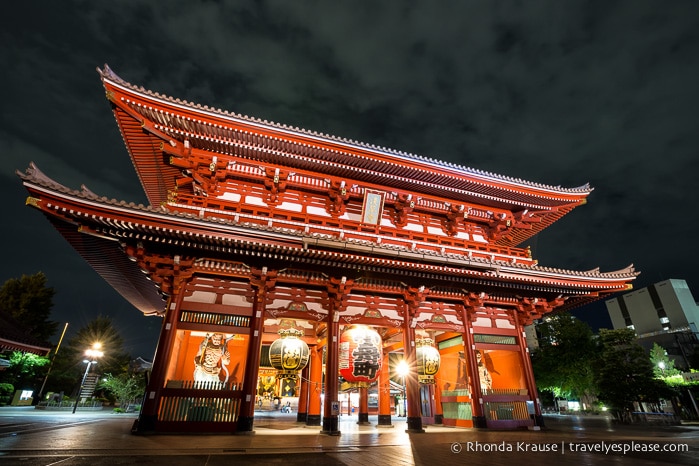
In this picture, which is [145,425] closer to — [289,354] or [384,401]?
[289,354]

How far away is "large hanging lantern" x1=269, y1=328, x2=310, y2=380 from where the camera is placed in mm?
11445

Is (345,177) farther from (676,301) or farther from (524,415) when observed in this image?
(676,301)

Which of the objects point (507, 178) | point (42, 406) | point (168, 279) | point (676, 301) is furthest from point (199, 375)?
point (676, 301)

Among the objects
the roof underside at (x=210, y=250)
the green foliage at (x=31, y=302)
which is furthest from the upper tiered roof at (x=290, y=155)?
the green foliage at (x=31, y=302)

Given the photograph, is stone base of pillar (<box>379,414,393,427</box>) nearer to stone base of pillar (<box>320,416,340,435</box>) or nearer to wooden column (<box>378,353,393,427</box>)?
wooden column (<box>378,353,393,427</box>)

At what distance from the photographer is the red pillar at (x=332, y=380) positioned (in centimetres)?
1109

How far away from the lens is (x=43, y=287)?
3666 cm

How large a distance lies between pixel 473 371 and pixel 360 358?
17.5ft

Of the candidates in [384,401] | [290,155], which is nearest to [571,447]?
[384,401]

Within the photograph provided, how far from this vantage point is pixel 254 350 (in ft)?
36.5

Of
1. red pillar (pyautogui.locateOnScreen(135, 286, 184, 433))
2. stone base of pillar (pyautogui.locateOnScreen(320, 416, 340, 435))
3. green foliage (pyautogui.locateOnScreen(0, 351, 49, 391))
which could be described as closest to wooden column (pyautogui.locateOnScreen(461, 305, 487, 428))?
stone base of pillar (pyautogui.locateOnScreen(320, 416, 340, 435))

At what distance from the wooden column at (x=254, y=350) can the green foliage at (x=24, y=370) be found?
23325mm

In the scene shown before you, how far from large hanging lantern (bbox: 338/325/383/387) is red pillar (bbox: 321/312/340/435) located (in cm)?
27

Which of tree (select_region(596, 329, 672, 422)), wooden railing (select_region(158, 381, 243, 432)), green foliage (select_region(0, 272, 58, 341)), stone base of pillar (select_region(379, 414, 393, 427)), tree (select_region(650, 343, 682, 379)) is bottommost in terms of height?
stone base of pillar (select_region(379, 414, 393, 427))
